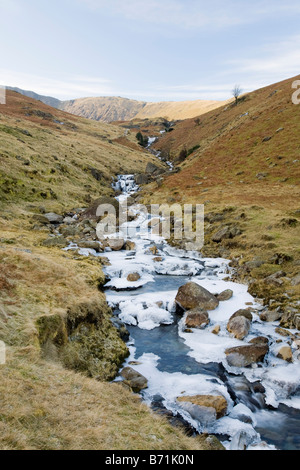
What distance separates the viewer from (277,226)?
87.7 ft

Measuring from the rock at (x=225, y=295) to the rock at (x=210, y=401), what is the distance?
7.97m

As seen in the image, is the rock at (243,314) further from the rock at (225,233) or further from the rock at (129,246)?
the rock at (129,246)

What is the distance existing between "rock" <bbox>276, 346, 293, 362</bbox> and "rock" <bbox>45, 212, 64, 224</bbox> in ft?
81.9

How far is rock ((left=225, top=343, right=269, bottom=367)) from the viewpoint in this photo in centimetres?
1302

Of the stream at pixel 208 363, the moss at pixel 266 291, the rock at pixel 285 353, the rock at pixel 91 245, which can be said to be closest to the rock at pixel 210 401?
the stream at pixel 208 363

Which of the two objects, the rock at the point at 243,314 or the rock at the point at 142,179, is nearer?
the rock at the point at 243,314

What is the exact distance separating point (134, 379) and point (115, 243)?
17.2m

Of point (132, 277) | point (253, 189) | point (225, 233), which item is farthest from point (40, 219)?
point (253, 189)

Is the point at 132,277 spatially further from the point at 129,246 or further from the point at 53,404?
the point at 53,404

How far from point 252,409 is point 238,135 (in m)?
59.9

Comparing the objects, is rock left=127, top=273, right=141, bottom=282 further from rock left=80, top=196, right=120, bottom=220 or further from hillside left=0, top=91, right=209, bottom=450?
rock left=80, top=196, right=120, bottom=220

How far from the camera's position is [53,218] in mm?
31719

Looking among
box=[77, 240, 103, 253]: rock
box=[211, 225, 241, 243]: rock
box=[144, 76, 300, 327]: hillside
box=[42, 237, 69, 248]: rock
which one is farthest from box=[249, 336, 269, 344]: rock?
box=[42, 237, 69, 248]: rock

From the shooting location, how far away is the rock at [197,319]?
52.6 ft
